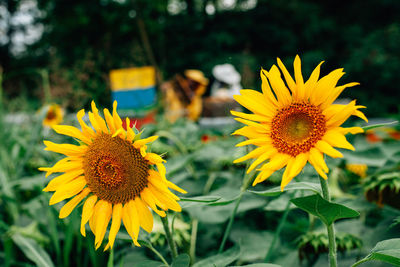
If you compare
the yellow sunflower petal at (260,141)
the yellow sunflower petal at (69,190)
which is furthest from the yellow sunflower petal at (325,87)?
the yellow sunflower petal at (69,190)

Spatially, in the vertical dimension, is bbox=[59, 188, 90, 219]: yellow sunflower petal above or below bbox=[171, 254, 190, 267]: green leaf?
above

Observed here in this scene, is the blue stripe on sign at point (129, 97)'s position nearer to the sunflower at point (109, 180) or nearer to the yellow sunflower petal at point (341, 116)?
the sunflower at point (109, 180)

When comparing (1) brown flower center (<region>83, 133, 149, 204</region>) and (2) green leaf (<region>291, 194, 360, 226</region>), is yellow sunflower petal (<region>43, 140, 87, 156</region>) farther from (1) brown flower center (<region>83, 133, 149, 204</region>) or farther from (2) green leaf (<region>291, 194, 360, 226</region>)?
(2) green leaf (<region>291, 194, 360, 226</region>)

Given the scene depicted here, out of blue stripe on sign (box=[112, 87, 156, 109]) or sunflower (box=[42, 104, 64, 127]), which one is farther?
blue stripe on sign (box=[112, 87, 156, 109])

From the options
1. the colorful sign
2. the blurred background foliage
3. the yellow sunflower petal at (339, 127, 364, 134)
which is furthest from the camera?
the blurred background foliage

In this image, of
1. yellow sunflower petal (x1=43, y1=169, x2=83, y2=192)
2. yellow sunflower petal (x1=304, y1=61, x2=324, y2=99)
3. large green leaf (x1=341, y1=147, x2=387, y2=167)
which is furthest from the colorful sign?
yellow sunflower petal (x1=304, y1=61, x2=324, y2=99)

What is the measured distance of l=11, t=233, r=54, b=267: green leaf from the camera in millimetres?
864

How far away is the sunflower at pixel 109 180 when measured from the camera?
59 cm

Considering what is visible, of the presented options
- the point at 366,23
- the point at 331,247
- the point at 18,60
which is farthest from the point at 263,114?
the point at 18,60

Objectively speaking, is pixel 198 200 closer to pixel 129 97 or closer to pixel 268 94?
pixel 268 94

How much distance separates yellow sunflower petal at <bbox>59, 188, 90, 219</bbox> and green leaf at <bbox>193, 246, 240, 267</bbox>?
247mm

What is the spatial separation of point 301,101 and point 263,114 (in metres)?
0.07

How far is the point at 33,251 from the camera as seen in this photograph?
91 cm

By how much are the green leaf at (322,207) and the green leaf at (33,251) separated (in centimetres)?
67
